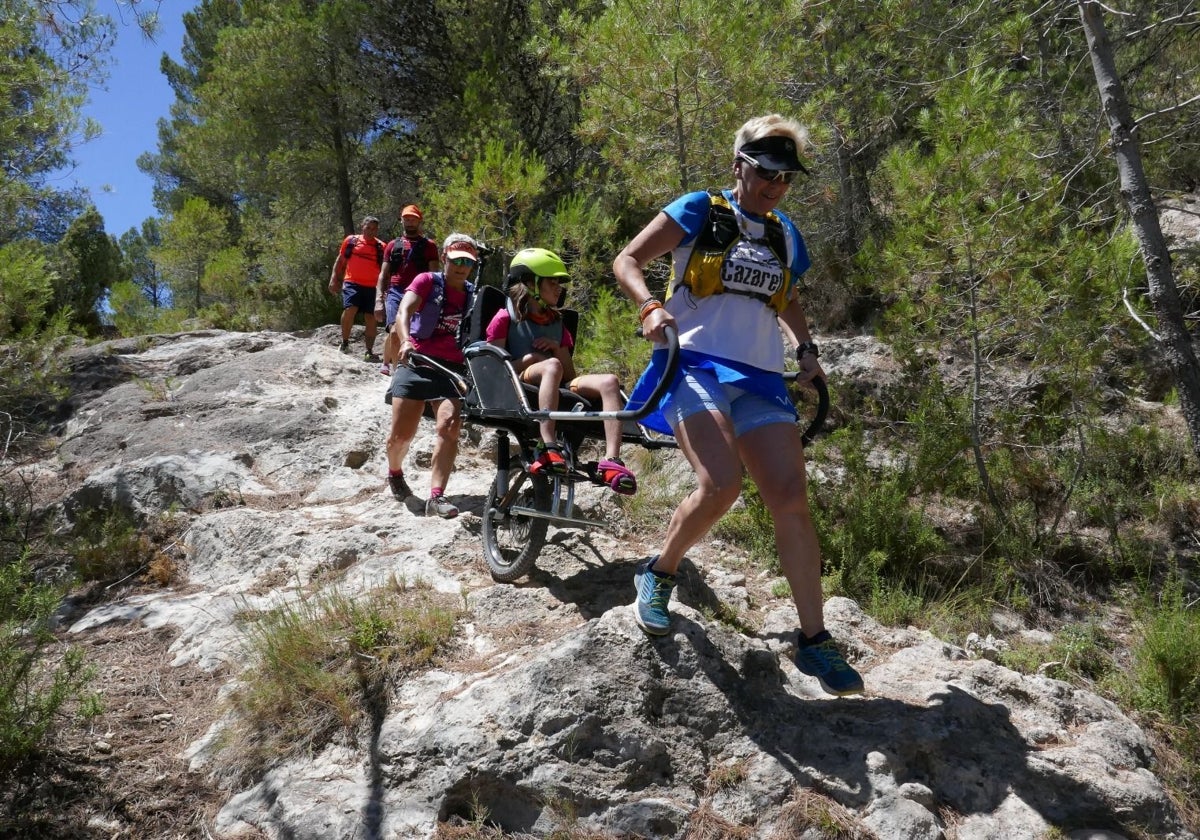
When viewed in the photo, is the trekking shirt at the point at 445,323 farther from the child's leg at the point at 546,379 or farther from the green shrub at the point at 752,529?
the green shrub at the point at 752,529

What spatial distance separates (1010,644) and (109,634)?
5121mm

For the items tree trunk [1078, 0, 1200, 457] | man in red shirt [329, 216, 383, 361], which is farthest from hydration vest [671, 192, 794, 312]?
man in red shirt [329, 216, 383, 361]

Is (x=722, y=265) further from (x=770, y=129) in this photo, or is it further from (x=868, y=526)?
(x=868, y=526)

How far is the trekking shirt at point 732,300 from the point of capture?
2900 millimetres

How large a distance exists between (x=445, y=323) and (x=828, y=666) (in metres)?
3.87

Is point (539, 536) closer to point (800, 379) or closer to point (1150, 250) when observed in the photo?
point (800, 379)

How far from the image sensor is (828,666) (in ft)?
9.18

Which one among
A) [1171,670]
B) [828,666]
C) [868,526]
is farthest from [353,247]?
[1171,670]

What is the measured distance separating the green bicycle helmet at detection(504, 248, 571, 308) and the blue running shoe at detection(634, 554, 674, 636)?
2169 mm

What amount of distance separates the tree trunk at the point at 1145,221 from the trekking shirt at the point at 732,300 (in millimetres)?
3062

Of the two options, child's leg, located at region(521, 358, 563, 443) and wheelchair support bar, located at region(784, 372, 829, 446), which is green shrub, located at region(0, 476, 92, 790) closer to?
child's leg, located at region(521, 358, 563, 443)

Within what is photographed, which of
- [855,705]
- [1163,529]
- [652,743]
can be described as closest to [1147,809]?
[855,705]

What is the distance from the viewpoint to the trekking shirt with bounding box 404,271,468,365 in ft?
18.6

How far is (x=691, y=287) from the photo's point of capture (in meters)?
2.96
